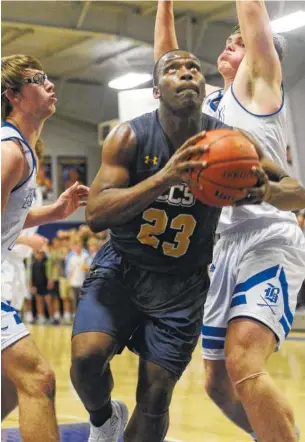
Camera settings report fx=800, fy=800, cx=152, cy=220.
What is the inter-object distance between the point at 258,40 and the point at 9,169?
141 centimetres

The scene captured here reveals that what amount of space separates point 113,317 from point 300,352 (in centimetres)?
738

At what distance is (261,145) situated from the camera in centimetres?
411

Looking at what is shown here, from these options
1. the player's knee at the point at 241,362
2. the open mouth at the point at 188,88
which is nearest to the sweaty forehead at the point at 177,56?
the open mouth at the point at 188,88

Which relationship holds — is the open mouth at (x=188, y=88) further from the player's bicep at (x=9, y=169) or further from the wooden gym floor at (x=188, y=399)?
the wooden gym floor at (x=188, y=399)

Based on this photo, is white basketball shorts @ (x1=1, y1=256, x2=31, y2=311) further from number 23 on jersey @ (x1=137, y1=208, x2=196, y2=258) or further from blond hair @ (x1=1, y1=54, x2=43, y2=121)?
number 23 on jersey @ (x1=137, y1=208, x2=196, y2=258)

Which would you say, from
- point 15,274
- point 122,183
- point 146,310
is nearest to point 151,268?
point 146,310

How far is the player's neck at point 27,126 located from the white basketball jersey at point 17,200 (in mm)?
158

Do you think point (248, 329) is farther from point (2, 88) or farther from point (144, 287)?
point (2, 88)

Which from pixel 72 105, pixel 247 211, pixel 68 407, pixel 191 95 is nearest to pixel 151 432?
pixel 247 211

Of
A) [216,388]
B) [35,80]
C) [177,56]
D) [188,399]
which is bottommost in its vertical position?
[188,399]

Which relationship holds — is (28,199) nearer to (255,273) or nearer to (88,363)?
(88,363)

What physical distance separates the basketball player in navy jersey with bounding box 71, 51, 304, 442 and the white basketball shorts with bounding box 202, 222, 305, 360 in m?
0.18

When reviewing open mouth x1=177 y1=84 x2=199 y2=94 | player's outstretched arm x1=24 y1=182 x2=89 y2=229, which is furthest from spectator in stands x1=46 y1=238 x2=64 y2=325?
open mouth x1=177 y1=84 x2=199 y2=94

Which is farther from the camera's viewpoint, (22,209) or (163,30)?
(163,30)
